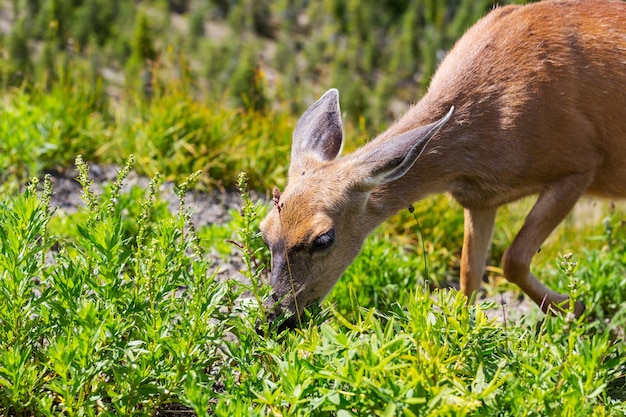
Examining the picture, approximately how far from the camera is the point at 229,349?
3.82 metres

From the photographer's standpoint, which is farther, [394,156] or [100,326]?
[394,156]

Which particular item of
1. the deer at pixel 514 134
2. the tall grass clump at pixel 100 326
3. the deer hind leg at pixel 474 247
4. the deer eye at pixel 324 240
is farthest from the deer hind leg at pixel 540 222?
the tall grass clump at pixel 100 326

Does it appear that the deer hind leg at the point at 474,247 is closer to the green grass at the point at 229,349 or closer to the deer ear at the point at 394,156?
Result: the deer ear at the point at 394,156

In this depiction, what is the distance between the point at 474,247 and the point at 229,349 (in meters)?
2.92

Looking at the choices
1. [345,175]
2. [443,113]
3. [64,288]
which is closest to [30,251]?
[64,288]

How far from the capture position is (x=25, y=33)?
10953mm

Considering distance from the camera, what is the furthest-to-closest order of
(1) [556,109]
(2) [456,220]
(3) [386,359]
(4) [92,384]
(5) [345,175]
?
(2) [456,220]
(1) [556,109]
(5) [345,175]
(4) [92,384]
(3) [386,359]

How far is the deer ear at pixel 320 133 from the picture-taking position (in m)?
5.57

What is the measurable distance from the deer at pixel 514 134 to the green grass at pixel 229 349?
4.79ft

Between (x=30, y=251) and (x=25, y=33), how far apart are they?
798cm

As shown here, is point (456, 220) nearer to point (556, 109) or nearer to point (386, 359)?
point (556, 109)

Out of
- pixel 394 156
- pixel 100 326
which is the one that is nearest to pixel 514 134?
pixel 394 156

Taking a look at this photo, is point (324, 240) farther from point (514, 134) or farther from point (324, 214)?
point (514, 134)

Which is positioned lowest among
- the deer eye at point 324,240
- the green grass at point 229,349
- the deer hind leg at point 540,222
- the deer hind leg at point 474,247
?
the deer hind leg at point 474,247
